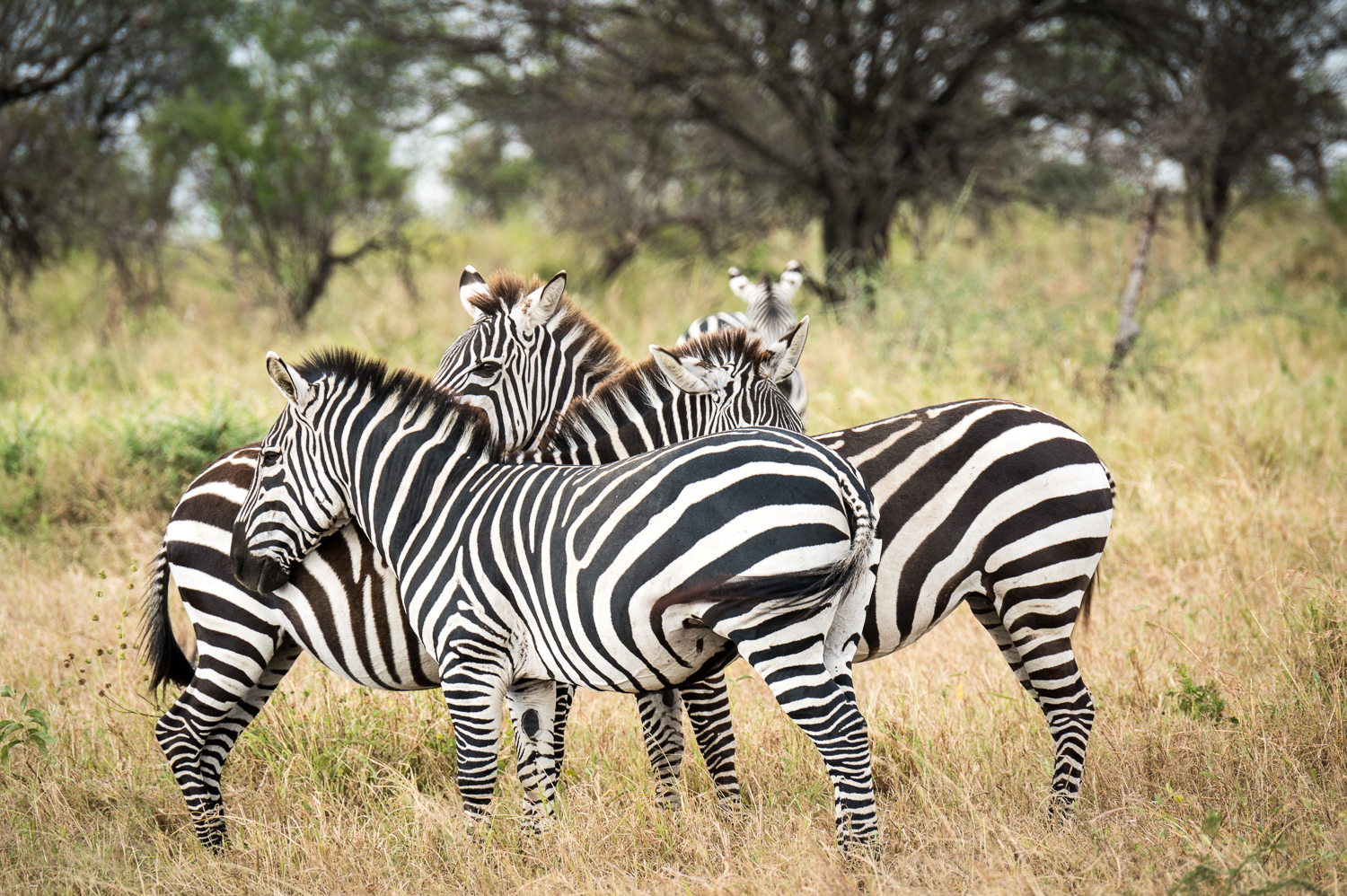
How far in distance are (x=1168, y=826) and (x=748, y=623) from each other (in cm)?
147

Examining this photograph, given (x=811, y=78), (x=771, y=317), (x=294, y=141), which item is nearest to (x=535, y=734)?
(x=771, y=317)

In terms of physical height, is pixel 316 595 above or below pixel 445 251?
below

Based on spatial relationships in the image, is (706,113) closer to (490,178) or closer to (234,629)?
(234,629)

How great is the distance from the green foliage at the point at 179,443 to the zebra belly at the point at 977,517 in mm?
4972

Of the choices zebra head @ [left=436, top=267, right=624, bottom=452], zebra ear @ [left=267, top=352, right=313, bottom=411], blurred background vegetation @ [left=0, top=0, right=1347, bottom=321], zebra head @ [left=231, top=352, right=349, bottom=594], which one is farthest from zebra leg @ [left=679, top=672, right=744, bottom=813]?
blurred background vegetation @ [left=0, top=0, right=1347, bottom=321]

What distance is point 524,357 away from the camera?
409 cm

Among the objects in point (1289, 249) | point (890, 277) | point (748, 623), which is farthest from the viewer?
point (1289, 249)

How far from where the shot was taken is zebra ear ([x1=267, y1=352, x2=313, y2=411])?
3.10 meters

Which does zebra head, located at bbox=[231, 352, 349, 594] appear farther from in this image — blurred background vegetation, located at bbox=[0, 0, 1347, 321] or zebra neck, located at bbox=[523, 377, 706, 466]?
blurred background vegetation, located at bbox=[0, 0, 1347, 321]

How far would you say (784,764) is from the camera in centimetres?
363

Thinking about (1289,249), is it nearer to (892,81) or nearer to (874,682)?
(892,81)

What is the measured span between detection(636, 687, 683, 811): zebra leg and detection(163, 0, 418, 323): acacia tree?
9407 millimetres

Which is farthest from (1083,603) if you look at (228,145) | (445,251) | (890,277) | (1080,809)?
(445,251)

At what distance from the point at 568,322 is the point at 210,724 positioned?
2050mm
